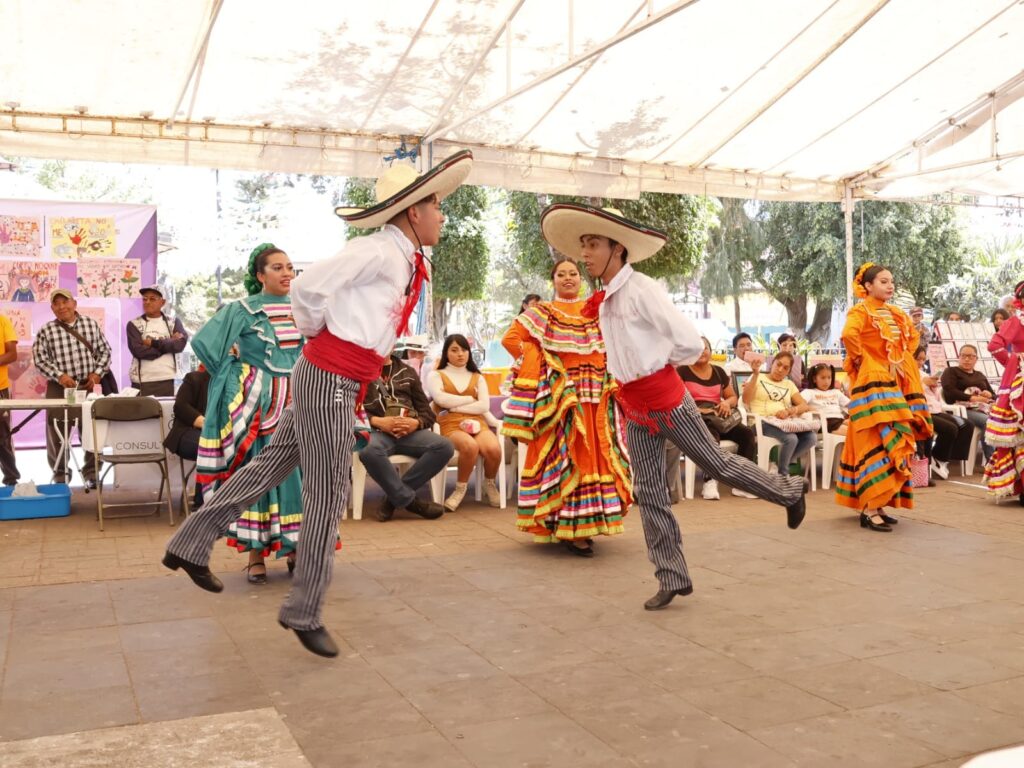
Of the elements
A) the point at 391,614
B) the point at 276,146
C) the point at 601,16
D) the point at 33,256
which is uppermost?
the point at 601,16

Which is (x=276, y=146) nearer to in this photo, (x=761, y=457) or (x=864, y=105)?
(x=761, y=457)

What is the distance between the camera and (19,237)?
31.2 ft

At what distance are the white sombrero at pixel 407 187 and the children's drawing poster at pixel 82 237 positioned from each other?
21.3ft

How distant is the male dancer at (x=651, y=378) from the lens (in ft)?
14.4

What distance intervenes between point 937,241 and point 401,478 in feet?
70.6

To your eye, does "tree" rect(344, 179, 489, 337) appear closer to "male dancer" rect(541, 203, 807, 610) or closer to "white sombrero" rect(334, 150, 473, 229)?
"male dancer" rect(541, 203, 807, 610)

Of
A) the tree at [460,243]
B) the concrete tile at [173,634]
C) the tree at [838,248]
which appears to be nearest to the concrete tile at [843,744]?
the concrete tile at [173,634]

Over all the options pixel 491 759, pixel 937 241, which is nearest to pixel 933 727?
pixel 491 759

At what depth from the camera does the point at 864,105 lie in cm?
1069

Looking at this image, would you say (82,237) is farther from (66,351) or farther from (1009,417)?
(1009,417)

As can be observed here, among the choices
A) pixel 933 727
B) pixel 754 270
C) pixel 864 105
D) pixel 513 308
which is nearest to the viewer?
pixel 933 727

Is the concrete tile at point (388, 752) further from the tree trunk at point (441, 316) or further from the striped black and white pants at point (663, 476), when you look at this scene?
the tree trunk at point (441, 316)

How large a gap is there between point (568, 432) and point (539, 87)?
4.60 m

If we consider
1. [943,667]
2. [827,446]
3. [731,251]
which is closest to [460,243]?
[827,446]
